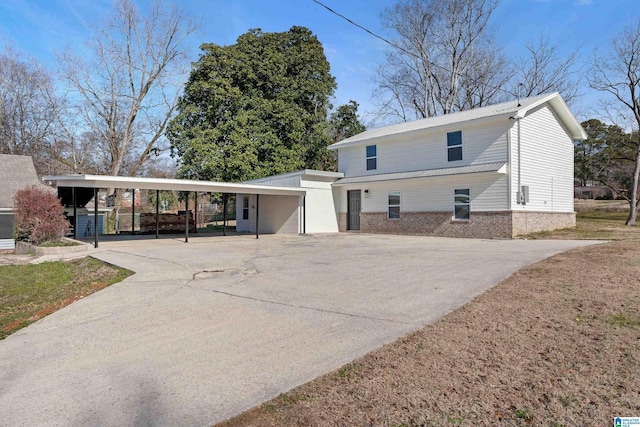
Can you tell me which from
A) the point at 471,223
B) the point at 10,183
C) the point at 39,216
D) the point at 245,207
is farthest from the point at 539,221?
the point at 10,183

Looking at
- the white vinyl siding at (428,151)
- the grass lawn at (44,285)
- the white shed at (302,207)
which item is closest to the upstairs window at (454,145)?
the white vinyl siding at (428,151)

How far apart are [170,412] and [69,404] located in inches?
32.8

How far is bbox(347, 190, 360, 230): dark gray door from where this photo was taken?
21.6 m

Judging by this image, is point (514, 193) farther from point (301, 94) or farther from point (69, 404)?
point (301, 94)

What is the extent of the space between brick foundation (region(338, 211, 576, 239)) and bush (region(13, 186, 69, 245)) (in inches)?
543

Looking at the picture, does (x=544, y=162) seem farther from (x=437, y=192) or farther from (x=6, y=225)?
(x=6, y=225)

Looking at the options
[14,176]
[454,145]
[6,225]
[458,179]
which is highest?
[454,145]

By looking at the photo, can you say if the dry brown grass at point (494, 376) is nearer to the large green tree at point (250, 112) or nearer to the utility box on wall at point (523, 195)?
the utility box on wall at point (523, 195)

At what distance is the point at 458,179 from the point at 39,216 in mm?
16357

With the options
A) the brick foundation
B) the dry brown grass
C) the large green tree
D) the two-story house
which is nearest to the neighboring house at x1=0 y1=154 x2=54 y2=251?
the large green tree

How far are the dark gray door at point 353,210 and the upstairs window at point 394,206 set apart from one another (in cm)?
226

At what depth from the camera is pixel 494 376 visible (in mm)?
3043

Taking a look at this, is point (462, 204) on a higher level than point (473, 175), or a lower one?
lower

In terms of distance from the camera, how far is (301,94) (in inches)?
1146
